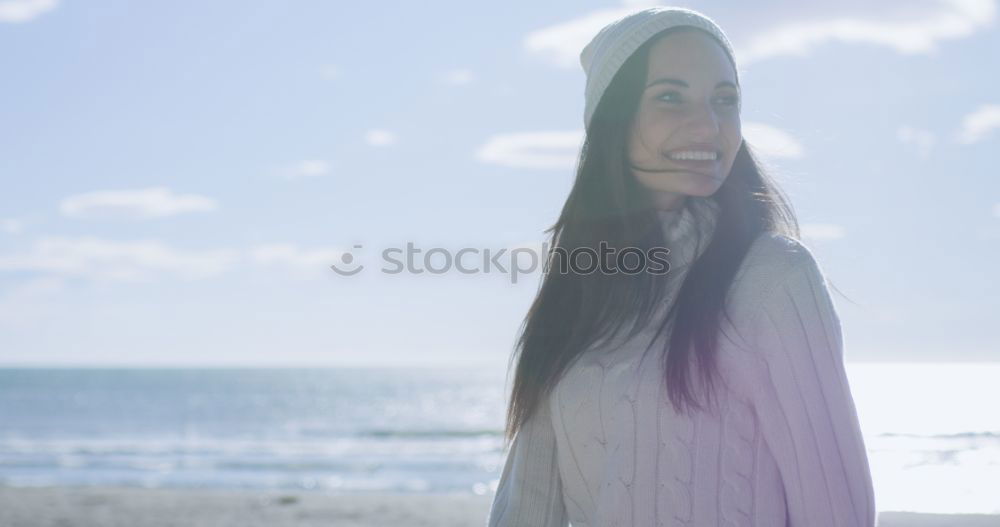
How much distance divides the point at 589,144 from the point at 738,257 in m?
0.45

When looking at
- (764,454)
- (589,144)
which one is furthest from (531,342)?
(764,454)

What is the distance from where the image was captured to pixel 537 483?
2246mm

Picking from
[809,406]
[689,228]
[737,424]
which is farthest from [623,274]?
[809,406]

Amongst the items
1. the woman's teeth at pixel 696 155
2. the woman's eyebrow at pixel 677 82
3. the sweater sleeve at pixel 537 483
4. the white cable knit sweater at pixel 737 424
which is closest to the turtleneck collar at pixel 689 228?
the white cable knit sweater at pixel 737 424

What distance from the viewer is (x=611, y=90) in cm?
215

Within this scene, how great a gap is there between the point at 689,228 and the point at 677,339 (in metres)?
0.30

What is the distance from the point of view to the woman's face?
2041mm

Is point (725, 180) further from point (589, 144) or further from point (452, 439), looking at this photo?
point (452, 439)

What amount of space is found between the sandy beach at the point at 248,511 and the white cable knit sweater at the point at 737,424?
27.6ft

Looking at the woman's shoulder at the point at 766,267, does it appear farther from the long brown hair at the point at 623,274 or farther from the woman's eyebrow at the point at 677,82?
the woman's eyebrow at the point at 677,82

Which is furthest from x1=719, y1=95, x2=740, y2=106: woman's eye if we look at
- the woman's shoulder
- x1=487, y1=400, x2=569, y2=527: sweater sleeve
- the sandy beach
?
the sandy beach

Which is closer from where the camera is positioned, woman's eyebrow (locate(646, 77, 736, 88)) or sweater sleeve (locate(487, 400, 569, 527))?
woman's eyebrow (locate(646, 77, 736, 88))

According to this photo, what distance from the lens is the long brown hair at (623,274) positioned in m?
1.92

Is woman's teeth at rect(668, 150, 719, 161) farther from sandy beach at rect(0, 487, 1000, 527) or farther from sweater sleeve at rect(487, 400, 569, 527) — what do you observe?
sandy beach at rect(0, 487, 1000, 527)
